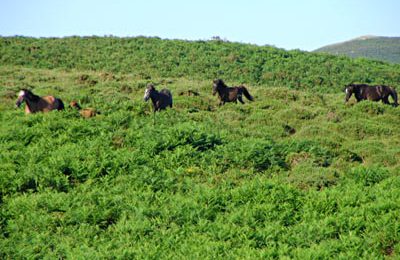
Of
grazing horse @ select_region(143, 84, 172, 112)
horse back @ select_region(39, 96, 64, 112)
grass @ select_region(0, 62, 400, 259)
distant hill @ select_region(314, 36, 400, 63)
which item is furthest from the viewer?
distant hill @ select_region(314, 36, 400, 63)

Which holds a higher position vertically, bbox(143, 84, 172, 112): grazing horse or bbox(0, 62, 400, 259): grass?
bbox(143, 84, 172, 112): grazing horse

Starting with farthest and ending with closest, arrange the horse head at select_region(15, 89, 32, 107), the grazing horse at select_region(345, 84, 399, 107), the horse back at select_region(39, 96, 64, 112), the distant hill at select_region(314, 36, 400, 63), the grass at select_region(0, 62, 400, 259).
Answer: the distant hill at select_region(314, 36, 400, 63)
the grazing horse at select_region(345, 84, 399, 107)
the horse back at select_region(39, 96, 64, 112)
the horse head at select_region(15, 89, 32, 107)
the grass at select_region(0, 62, 400, 259)

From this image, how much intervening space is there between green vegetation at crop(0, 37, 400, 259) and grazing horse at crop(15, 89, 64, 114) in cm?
42

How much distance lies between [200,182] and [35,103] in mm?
8113

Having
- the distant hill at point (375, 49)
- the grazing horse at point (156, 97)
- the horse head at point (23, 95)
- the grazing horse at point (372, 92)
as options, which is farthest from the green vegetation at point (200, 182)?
the distant hill at point (375, 49)

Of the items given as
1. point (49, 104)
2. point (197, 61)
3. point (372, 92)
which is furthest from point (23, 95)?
point (197, 61)

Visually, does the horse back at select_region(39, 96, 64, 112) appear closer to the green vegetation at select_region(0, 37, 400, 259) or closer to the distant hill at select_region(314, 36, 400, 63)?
the green vegetation at select_region(0, 37, 400, 259)

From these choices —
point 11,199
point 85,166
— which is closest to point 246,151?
point 85,166

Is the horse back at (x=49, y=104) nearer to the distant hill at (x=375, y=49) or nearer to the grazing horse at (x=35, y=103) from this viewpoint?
the grazing horse at (x=35, y=103)

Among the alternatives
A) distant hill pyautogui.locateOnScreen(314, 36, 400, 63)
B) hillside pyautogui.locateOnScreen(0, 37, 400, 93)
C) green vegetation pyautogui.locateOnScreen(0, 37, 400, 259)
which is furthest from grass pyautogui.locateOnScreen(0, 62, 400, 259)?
distant hill pyautogui.locateOnScreen(314, 36, 400, 63)

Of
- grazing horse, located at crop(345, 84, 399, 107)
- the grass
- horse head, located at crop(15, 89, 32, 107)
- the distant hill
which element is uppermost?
the distant hill

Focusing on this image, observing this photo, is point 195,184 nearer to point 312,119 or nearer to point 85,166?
point 85,166

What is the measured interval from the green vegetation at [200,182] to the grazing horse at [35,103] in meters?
0.42

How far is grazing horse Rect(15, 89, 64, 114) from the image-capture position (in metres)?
16.9
